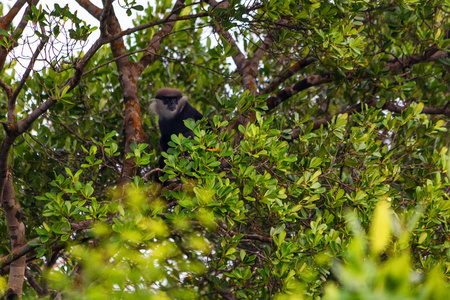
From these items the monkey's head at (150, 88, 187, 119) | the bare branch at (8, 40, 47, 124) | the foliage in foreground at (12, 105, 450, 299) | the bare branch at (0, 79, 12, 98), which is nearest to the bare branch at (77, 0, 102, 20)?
the monkey's head at (150, 88, 187, 119)

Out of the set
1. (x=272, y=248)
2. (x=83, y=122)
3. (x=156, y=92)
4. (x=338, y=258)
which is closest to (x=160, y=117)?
(x=156, y=92)

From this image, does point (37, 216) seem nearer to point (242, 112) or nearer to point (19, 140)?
point (19, 140)

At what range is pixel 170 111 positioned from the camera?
5.96m

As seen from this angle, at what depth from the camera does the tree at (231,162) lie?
3426 mm

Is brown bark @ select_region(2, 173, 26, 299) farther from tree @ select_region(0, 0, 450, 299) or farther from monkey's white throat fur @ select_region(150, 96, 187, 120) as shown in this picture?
monkey's white throat fur @ select_region(150, 96, 187, 120)

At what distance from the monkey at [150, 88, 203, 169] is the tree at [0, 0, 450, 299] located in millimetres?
191

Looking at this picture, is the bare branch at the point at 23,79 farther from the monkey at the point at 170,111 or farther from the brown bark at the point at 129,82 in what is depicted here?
the monkey at the point at 170,111

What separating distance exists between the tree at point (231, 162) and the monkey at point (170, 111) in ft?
0.63

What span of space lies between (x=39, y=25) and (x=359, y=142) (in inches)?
112

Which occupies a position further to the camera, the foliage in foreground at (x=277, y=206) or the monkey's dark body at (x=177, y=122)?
the monkey's dark body at (x=177, y=122)

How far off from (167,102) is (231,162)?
2.39m

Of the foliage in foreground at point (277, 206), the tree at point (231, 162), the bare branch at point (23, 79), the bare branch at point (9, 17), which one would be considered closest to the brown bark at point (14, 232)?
→ the tree at point (231, 162)

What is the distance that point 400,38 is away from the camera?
17.9 ft

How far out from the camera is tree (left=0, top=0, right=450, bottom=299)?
3.43 m
